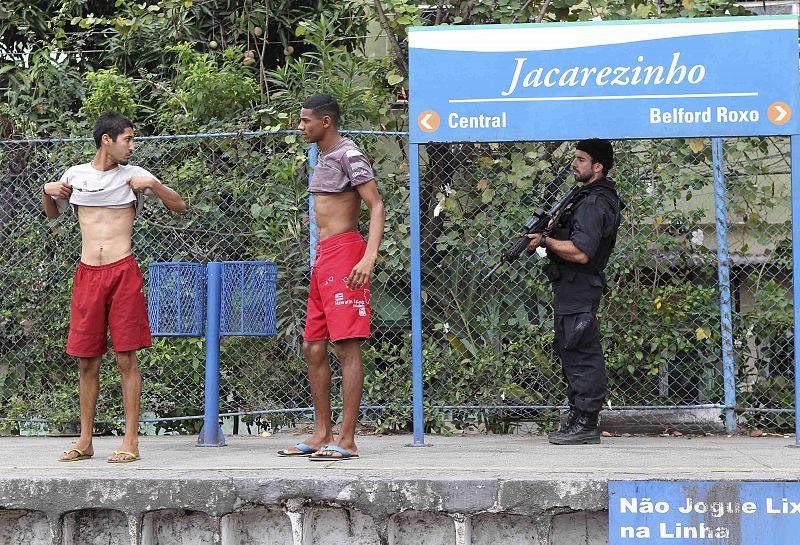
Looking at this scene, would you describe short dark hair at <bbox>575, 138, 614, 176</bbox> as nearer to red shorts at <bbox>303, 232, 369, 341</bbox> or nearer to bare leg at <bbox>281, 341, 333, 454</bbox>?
red shorts at <bbox>303, 232, 369, 341</bbox>

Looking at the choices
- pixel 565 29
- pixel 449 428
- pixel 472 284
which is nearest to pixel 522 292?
pixel 472 284

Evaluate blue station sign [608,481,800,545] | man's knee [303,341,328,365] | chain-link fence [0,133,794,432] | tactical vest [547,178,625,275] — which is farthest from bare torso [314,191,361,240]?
blue station sign [608,481,800,545]

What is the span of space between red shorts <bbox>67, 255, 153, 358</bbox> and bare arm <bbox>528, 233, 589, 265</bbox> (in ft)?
8.01

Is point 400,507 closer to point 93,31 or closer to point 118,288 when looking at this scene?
point 118,288

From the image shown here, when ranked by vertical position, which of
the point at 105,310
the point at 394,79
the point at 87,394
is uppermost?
the point at 394,79

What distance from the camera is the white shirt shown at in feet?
20.3

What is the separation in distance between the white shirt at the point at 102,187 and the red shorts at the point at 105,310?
1.15ft

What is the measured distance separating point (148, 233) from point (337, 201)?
2745mm

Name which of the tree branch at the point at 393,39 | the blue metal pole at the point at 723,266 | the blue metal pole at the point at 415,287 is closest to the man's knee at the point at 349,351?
the blue metal pole at the point at 415,287

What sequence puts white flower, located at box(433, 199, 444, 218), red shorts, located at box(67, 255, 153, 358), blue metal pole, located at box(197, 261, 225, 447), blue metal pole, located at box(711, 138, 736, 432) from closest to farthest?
red shorts, located at box(67, 255, 153, 358) < blue metal pole, located at box(197, 261, 225, 447) < blue metal pole, located at box(711, 138, 736, 432) < white flower, located at box(433, 199, 444, 218)

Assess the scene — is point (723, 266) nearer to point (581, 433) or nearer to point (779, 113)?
point (779, 113)

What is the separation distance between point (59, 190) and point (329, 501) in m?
2.46

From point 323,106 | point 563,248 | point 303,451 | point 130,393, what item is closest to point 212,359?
point 130,393

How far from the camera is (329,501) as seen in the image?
5.29 meters
